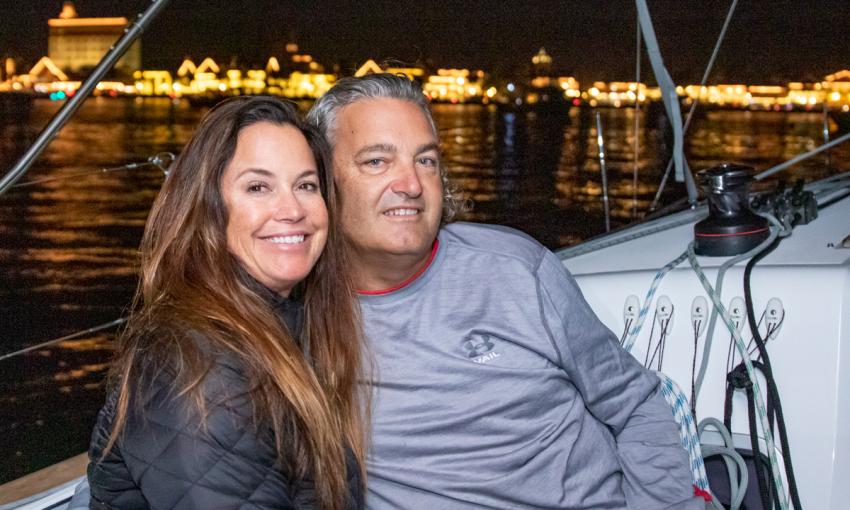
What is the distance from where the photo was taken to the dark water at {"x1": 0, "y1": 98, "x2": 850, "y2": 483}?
6762mm

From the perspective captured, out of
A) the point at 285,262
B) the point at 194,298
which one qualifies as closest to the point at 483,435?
the point at 285,262

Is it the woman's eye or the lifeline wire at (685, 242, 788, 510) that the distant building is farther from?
the lifeline wire at (685, 242, 788, 510)

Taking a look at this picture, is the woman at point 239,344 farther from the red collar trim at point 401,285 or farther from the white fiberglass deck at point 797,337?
the white fiberglass deck at point 797,337

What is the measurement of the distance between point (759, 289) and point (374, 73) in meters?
0.98

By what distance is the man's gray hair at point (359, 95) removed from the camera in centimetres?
184

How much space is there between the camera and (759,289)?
85.7 inches

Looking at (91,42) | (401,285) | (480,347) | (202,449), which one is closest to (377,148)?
(401,285)

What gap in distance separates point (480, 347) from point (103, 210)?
2088 centimetres

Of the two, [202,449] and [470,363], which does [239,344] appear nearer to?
[202,449]

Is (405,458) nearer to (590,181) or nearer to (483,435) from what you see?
(483,435)

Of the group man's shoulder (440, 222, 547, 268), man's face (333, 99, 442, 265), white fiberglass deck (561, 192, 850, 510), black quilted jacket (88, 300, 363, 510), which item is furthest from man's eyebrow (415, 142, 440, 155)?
white fiberglass deck (561, 192, 850, 510)

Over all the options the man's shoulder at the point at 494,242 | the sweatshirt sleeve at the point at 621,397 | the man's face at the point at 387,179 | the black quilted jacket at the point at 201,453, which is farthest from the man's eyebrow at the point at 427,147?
the black quilted jacket at the point at 201,453

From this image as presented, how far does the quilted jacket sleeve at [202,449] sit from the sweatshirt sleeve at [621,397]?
662mm

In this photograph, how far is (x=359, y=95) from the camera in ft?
6.04
